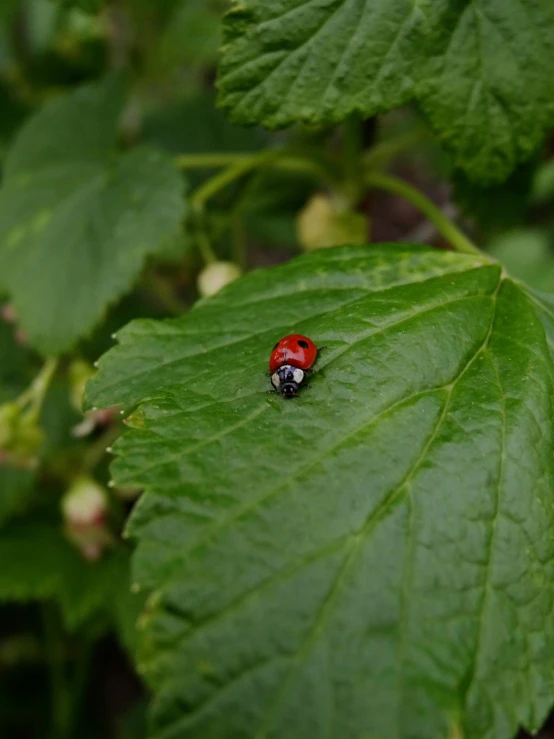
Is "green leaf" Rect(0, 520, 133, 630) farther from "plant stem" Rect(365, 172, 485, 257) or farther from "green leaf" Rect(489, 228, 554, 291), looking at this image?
"green leaf" Rect(489, 228, 554, 291)

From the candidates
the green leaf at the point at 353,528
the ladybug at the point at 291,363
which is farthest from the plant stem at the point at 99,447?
the ladybug at the point at 291,363

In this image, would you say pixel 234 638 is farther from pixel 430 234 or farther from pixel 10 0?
pixel 10 0

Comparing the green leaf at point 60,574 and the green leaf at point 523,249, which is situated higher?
the green leaf at point 60,574

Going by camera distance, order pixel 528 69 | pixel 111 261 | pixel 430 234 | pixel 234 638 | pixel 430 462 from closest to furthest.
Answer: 1. pixel 234 638
2. pixel 430 462
3. pixel 528 69
4. pixel 111 261
5. pixel 430 234

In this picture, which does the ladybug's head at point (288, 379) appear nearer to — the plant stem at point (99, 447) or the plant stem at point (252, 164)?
the plant stem at point (252, 164)

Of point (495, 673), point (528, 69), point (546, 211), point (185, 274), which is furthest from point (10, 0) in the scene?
point (546, 211)
